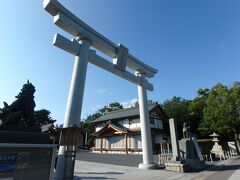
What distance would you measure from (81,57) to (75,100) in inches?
74.1

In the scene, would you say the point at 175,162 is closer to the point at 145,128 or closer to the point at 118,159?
the point at 145,128

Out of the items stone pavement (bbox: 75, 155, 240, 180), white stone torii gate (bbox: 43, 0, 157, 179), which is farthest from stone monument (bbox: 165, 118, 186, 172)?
white stone torii gate (bbox: 43, 0, 157, 179)

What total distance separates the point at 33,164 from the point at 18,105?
171cm

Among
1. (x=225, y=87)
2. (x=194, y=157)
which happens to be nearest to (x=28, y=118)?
(x=194, y=157)

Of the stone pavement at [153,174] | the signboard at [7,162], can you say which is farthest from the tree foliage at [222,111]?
the signboard at [7,162]

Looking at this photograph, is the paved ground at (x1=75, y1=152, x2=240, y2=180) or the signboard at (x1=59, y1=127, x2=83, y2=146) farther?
the paved ground at (x1=75, y1=152, x2=240, y2=180)

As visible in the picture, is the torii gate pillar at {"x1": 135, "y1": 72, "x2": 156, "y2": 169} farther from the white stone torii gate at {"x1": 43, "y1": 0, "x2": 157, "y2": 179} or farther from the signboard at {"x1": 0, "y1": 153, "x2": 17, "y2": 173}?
the signboard at {"x1": 0, "y1": 153, "x2": 17, "y2": 173}

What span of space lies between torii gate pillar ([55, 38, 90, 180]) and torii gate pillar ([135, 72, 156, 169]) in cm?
491

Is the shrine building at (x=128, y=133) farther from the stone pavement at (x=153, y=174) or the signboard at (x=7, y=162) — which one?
the signboard at (x=7, y=162)

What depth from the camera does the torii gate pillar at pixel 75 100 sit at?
18.9ft

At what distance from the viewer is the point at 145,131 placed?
10461mm

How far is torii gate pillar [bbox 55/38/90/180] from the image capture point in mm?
5754

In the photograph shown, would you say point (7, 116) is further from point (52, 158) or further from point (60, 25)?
point (60, 25)

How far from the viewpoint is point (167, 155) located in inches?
483
